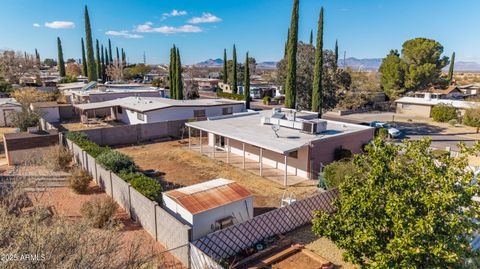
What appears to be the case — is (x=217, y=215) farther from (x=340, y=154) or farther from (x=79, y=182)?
(x=340, y=154)

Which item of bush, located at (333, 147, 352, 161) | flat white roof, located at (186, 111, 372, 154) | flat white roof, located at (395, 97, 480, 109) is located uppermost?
flat white roof, located at (395, 97, 480, 109)

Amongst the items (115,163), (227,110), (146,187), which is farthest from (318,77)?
(146,187)

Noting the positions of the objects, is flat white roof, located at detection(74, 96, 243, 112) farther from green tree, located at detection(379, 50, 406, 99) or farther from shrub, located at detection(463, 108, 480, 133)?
green tree, located at detection(379, 50, 406, 99)

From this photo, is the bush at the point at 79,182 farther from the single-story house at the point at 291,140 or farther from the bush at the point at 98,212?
the single-story house at the point at 291,140

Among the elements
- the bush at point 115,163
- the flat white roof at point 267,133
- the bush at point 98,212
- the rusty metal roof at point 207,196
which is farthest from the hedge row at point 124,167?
the flat white roof at point 267,133

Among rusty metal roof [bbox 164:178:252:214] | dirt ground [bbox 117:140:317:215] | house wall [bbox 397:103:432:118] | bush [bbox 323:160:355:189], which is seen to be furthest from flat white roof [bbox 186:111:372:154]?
house wall [bbox 397:103:432:118]
